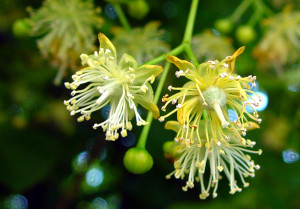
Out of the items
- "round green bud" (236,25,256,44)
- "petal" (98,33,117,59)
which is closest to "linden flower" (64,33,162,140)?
"petal" (98,33,117,59)

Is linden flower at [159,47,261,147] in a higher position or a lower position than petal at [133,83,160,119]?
lower

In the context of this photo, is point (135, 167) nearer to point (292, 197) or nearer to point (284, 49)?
point (284, 49)

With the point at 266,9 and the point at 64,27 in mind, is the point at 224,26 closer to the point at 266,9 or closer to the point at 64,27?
the point at 266,9

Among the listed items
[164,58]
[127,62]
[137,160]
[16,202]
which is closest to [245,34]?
[164,58]

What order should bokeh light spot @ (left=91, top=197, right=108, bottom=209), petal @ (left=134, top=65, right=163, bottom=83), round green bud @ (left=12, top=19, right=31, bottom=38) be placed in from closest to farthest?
1. petal @ (left=134, top=65, right=163, bottom=83)
2. round green bud @ (left=12, top=19, right=31, bottom=38)
3. bokeh light spot @ (left=91, top=197, right=108, bottom=209)

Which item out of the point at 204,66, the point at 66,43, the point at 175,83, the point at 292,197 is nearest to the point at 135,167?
the point at 204,66

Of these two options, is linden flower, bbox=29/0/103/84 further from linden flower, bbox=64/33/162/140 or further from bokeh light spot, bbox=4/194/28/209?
bokeh light spot, bbox=4/194/28/209

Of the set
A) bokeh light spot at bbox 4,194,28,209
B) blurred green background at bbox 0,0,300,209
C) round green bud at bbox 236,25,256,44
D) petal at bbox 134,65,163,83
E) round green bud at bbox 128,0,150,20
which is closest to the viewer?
petal at bbox 134,65,163,83
